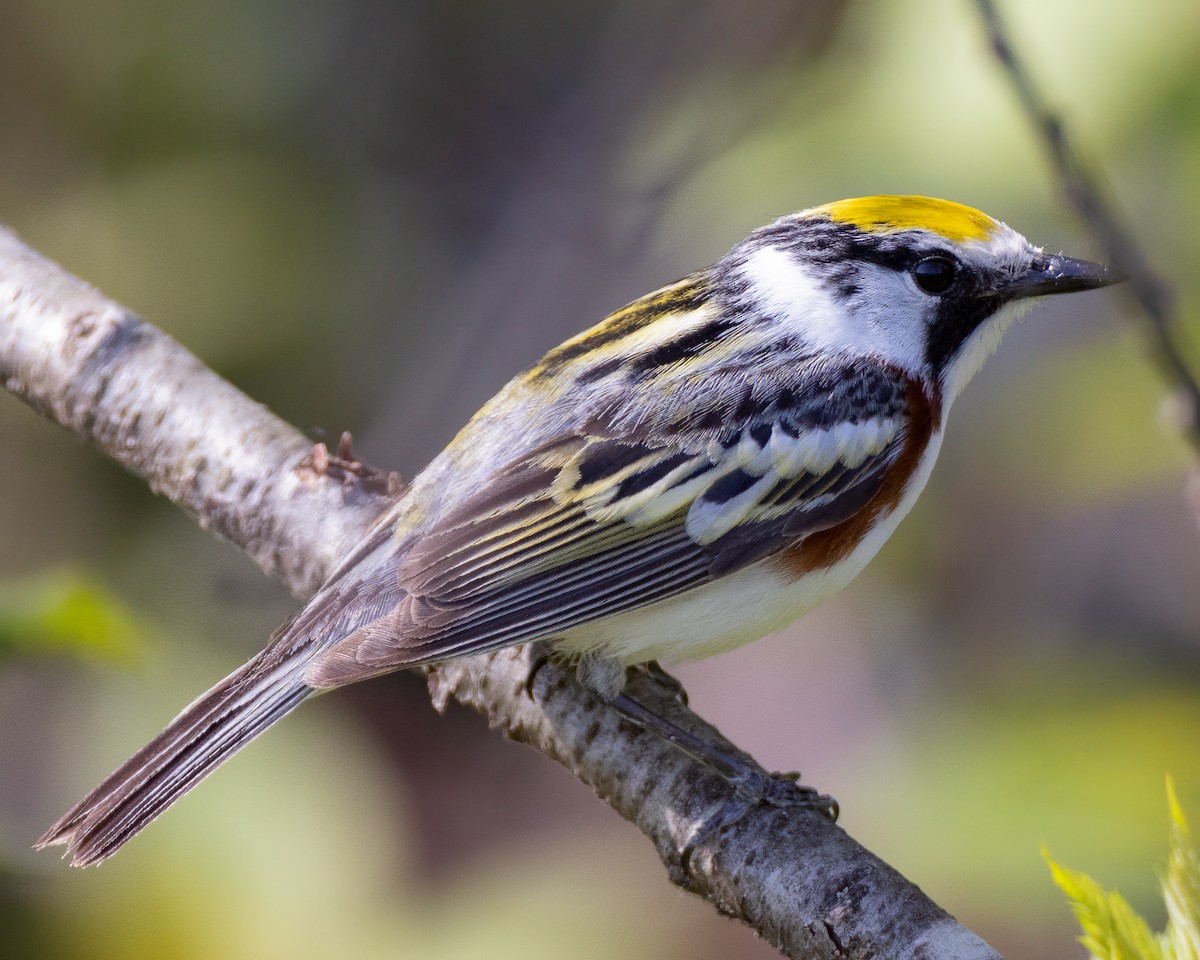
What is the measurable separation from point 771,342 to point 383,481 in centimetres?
98

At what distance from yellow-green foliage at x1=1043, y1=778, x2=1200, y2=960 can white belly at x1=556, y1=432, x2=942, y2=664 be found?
1.39m

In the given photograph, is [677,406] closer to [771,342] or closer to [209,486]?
[771,342]

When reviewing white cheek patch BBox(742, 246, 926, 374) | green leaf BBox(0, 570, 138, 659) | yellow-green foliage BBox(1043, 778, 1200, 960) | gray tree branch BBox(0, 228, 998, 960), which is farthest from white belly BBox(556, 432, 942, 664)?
yellow-green foliage BBox(1043, 778, 1200, 960)

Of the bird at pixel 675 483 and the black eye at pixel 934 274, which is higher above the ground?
the black eye at pixel 934 274

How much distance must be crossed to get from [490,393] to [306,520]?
2.28 meters

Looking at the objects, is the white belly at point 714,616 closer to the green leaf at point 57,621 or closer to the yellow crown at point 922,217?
the yellow crown at point 922,217

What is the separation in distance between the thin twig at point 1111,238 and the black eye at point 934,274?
3.24 feet

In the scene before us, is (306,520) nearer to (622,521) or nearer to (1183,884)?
(622,521)

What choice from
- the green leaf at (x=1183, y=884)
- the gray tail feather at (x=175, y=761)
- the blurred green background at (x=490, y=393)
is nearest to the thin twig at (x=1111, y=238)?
the blurred green background at (x=490, y=393)

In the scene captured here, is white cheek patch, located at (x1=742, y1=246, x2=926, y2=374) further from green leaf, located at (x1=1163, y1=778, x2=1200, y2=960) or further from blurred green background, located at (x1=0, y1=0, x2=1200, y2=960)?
green leaf, located at (x1=1163, y1=778, x2=1200, y2=960)

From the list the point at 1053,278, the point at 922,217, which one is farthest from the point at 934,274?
the point at 1053,278

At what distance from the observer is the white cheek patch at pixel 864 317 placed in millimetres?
2791

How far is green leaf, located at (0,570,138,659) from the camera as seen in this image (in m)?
1.73

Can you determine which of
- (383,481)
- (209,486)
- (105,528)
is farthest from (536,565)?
(105,528)
